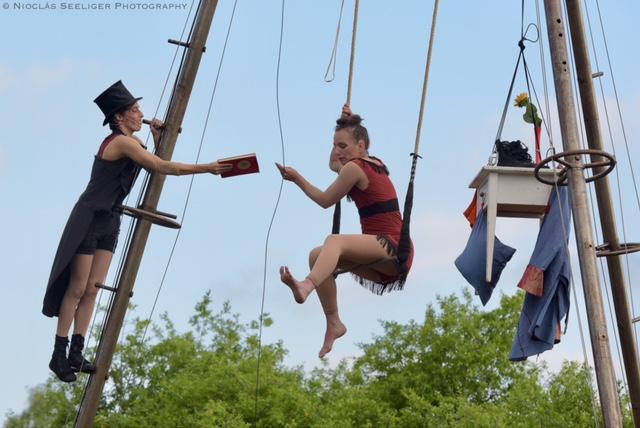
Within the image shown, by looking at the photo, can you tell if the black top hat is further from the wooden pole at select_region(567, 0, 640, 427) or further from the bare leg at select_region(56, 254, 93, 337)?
the wooden pole at select_region(567, 0, 640, 427)

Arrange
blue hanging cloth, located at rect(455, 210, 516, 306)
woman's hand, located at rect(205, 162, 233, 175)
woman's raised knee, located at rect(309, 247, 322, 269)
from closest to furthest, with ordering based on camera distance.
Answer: woman's raised knee, located at rect(309, 247, 322, 269)
woman's hand, located at rect(205, 162, 233, 175)
blue hanging cloth, located at rect(455, 210, 516, 306)

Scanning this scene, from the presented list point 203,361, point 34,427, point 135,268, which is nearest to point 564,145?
point 135,268

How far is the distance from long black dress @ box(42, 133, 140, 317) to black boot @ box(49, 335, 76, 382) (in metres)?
0.22

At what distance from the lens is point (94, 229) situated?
1011 cm

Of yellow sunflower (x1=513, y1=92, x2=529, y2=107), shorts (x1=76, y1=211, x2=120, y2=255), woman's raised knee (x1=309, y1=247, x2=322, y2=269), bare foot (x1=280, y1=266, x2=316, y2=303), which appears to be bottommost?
bare foot (x1=280, y1=266, x2=316, y2=303)

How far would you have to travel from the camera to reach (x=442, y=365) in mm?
32031

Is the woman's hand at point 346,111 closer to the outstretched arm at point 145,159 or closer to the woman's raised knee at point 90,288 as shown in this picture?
the outstretched arm at point 145,159

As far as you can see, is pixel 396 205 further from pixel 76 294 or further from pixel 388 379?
pixel 388 379

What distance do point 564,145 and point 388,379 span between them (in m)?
22.8

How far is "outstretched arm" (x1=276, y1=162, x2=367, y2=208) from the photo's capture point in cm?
934

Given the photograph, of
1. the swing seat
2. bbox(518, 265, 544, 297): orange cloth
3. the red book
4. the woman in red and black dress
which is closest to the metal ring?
the swing seat

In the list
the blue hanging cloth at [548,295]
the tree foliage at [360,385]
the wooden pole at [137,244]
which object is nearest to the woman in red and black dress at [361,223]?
the blue hanging cloth at [548,295]

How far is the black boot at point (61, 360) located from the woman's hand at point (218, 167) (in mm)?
1777

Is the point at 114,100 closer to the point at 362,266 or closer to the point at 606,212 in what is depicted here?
the point at 362,266
